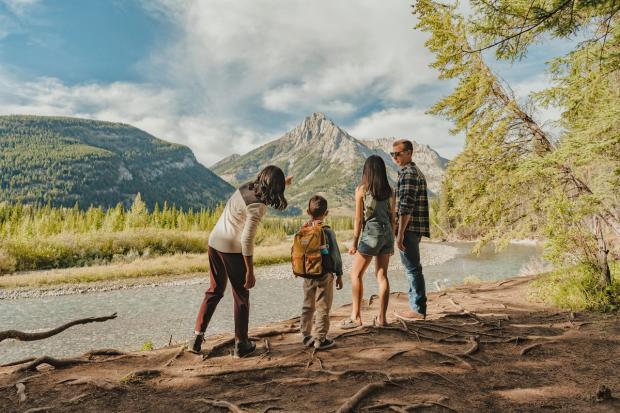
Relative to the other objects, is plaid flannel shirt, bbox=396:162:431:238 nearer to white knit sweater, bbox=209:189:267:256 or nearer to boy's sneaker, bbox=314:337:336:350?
boy's sneaker, bbox=314:337:336:350

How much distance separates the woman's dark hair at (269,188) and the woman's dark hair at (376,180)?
54.3 inches

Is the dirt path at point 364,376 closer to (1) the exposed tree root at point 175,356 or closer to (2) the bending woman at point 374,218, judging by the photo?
(1) the exposed tree root at point 175,356

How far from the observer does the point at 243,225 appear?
165 inches

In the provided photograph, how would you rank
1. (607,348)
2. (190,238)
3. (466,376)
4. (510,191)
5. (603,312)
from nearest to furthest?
(466,376)
(607,348)
(603,312)
(510,191)
(190,238)

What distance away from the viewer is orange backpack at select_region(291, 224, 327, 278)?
435 centimetres

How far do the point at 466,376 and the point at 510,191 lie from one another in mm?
6549

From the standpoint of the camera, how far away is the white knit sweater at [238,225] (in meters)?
3.99

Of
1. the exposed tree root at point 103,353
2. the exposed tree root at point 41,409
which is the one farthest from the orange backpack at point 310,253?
the exposed tree root at point 41,409

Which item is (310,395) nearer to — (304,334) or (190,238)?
(304,334)

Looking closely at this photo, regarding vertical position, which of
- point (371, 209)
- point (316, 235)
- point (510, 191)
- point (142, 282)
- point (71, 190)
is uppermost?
point (71, 190)

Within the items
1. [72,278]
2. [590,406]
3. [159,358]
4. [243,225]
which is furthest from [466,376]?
[72,278]

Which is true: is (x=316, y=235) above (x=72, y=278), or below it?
above

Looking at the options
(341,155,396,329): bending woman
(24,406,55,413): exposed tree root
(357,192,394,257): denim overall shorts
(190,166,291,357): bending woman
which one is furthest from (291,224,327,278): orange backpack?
(24,406,55,413): exposed tree root

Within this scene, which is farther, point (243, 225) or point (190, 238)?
point (190, 238)
